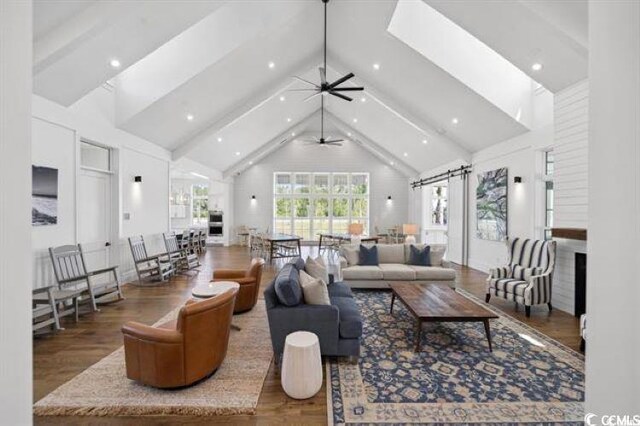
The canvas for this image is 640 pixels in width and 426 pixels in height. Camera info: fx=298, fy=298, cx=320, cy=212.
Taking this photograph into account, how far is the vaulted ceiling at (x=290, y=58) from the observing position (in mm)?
3463

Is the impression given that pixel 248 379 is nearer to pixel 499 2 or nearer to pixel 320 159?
pixel 499 2

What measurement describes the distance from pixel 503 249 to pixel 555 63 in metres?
3.77

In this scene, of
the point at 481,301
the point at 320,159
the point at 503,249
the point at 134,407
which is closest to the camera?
the point at 134,407

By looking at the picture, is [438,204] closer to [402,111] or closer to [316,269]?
[402,111]

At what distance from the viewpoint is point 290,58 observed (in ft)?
21.5

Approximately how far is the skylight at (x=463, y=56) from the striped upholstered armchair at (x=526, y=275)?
2361 mm

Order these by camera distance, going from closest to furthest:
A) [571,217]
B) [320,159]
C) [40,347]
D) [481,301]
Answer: [40,347]
[571,217]
[481,301]
[320,159]

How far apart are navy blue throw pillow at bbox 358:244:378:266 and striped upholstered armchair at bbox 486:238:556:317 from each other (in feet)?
6.40

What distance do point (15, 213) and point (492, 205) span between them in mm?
7497

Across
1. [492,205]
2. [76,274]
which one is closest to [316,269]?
[76,274]

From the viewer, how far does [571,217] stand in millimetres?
4281

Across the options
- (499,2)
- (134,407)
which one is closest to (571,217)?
(499,2)

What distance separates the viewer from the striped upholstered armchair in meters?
4.20

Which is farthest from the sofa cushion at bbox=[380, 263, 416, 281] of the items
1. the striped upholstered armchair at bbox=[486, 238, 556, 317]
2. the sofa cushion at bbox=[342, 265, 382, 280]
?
the striped upholstered armchair at bbox=[486, 238, 556, 317]
